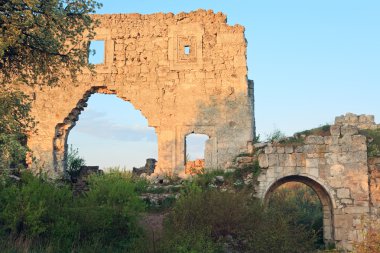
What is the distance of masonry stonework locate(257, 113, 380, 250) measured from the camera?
1324 cm

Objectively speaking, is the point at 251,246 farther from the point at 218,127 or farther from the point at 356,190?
the point at 218,127

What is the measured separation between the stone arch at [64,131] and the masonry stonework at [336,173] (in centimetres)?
605

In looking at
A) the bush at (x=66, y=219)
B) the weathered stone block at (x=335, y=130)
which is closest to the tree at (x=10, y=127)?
the bush at (x=66, y=219)

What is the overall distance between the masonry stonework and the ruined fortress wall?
3.31 meters

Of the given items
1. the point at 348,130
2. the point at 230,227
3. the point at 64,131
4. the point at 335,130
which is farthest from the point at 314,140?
the point at 64,131

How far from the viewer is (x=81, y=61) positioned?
10.7 meters

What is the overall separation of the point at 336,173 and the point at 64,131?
10.2 m

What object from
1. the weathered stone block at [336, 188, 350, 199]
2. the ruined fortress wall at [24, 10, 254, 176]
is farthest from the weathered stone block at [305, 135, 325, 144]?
the ruined fortress wall at [24, 10, 254, 176]

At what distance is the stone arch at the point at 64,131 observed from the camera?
17.7 meters

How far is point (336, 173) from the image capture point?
13.6 m

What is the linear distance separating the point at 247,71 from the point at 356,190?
642 cm

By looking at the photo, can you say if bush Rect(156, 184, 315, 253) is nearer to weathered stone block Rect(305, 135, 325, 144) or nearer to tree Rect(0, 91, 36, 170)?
tree Rect(0, 91, 36, 170)

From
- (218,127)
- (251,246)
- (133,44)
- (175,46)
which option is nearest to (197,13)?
(175,46)

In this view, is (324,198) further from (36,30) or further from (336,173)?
(36,30)
